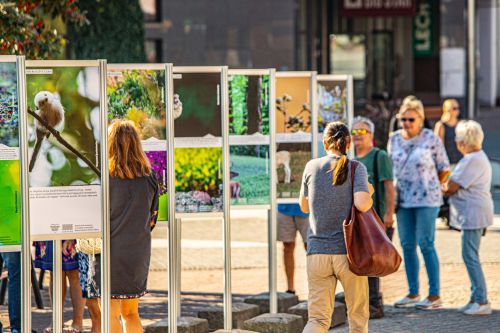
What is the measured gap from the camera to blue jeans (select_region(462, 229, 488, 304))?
10.4m

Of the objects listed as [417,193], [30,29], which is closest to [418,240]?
[417,193]

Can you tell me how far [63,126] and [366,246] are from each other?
2.12 meters

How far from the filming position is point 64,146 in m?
7.96

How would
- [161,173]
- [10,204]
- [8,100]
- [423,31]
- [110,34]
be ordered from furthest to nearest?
[423,31] < [110,34] < [161,173] < [10,204] < [8,100]

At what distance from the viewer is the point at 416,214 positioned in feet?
35.3

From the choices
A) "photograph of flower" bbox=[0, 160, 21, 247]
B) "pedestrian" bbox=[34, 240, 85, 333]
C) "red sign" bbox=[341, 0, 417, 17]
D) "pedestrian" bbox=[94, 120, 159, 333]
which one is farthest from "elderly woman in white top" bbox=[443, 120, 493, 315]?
"red sign" bbox=[341, 0, 417, 17]

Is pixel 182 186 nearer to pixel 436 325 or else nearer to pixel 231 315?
pixel 231 315

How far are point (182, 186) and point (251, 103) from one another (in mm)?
944

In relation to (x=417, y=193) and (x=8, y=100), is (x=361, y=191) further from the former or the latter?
(x=417, y=193)

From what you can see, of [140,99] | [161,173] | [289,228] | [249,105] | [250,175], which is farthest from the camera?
[289,228]

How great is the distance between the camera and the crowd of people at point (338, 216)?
7.95m

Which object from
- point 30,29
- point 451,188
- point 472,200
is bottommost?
point 472,200

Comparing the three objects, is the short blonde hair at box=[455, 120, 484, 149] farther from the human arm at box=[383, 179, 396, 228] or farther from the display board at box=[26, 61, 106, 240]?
the display board at box=[26, 61, 106, 240]

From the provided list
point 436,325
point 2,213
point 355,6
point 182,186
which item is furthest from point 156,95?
point 355,6
